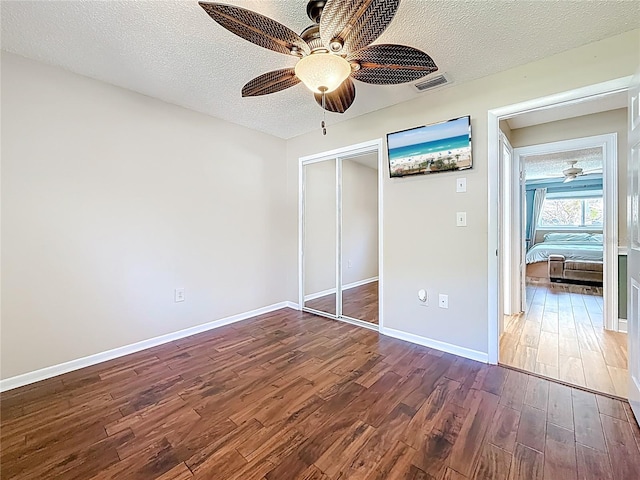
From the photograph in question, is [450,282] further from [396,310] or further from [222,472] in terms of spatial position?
[222,472]

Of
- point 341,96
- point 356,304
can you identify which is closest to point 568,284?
point 356,304

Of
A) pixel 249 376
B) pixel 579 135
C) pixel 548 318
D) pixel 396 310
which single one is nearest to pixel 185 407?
pixel 249 376

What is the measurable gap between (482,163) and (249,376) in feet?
8.44

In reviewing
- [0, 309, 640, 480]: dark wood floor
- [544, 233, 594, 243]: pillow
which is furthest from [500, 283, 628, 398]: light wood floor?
[544, 233, 594, 243]: pillow

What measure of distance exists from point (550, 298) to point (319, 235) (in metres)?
3.80

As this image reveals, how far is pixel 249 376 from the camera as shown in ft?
7.00

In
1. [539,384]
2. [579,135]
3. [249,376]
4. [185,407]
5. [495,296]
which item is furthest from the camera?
[579,135]

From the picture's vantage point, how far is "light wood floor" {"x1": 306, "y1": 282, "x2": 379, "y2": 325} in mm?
3504

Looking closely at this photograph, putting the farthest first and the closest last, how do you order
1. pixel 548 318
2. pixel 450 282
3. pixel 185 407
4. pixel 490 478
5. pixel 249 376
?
pixel 548 318 → pixel 450 282 → pixel 249 376 → pixel 185 407 → pixel 490 478

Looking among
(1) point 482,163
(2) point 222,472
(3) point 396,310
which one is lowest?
(2) point 222,472

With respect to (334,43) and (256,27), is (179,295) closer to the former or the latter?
(256,27)

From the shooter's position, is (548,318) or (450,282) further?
(548,318)

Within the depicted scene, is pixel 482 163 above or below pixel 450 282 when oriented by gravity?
above

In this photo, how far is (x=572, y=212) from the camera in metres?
8.31
